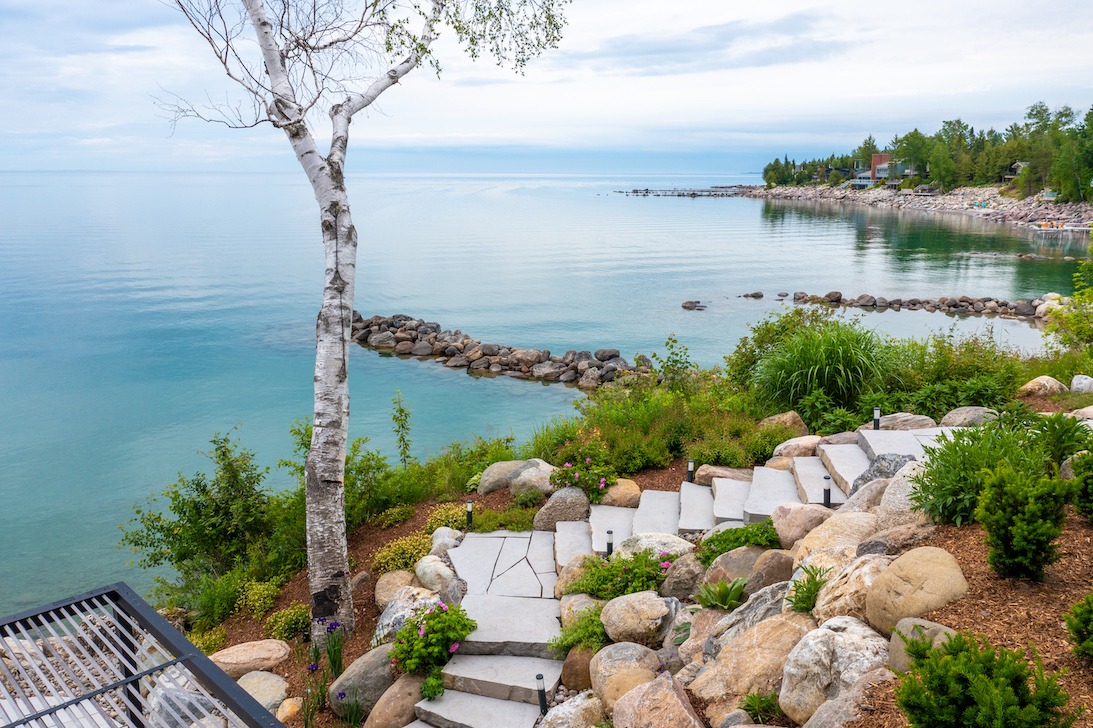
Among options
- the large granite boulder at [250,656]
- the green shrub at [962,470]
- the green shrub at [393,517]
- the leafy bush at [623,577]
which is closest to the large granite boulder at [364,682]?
the large granite boulder at [250,656]

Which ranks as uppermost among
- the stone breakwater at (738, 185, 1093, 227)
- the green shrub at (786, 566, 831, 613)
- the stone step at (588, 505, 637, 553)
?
the stone breakwater at (738, 185, 1093, 227)

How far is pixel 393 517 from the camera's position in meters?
8.58

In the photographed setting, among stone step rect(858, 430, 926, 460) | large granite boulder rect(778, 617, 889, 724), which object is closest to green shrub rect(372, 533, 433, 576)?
large granite boulder rect(778, 617, 889, 724)

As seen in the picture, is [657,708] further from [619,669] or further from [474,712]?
[474,712]

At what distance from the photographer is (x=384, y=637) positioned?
6.17m

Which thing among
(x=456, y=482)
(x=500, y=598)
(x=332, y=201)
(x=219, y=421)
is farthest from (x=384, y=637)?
(x=219, y=421)

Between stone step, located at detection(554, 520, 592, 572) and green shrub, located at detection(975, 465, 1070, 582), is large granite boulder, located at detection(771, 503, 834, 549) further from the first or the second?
green shrub, located at detection(975, 465, 1070, 582)

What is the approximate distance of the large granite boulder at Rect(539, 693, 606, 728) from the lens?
4.82 m

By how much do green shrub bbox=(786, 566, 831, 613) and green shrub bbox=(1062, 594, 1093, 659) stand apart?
57.7 inches

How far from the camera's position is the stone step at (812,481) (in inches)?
293

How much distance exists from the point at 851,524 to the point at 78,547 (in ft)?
41.0

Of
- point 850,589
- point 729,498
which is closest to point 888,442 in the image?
point 729,498

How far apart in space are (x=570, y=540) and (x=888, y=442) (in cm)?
385

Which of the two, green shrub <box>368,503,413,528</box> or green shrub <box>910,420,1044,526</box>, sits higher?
green shrub <box>910,420,1044,526</box>
